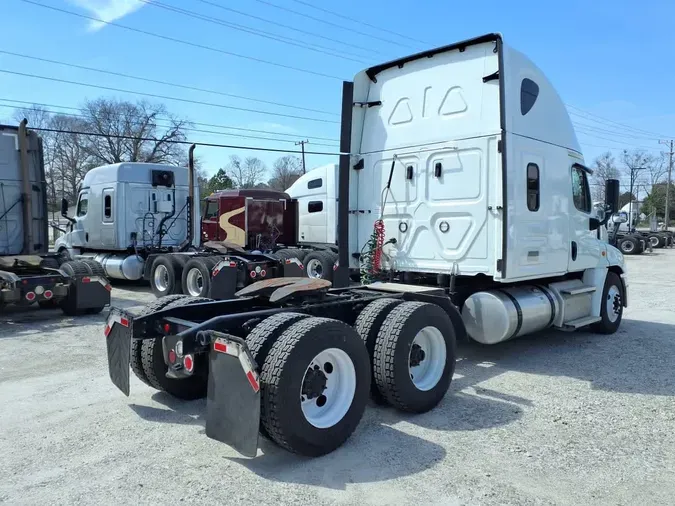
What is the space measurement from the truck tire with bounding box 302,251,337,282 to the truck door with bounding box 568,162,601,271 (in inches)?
287

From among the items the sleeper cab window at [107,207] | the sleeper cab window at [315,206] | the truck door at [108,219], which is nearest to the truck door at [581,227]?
the sleeper cab window at [315,206]

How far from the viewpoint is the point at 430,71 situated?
6.81 metres

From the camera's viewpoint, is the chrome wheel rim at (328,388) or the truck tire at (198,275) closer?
the chrome wheel rim at (328,388)

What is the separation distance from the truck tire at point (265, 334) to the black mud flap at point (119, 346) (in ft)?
3.51

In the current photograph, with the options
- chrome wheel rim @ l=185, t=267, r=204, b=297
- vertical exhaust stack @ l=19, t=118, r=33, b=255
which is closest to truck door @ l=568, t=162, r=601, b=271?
chrome wheel rim @ l=185, t=267, r=204, b=297

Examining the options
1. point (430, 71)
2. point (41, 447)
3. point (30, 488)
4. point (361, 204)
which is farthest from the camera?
point (361, 204)

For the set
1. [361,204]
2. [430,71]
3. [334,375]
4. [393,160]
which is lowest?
[334,375]

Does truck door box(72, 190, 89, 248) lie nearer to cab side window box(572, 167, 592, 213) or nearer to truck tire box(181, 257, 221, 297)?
truck tire box(181, 257, 221, 297)

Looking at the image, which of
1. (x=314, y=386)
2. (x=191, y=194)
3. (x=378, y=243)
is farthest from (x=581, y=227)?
(x=191, y=194)

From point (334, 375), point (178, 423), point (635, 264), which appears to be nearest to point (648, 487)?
point (334, 375)

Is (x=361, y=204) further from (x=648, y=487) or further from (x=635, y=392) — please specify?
(x=648, y=487)

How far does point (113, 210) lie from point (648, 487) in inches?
536

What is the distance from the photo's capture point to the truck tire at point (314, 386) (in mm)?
3658

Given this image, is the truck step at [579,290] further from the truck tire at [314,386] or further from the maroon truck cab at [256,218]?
the maroon truck cab at [256,218]
